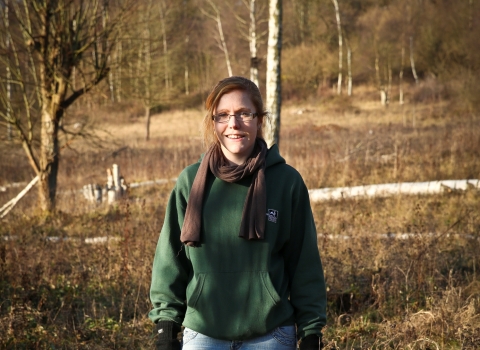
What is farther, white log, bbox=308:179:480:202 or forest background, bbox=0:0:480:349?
→ white log, bbox=308:179:480:202

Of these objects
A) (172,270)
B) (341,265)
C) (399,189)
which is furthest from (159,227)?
(172,270)

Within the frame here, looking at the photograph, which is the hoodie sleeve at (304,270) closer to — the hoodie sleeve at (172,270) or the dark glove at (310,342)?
the dark glove at (310,342)

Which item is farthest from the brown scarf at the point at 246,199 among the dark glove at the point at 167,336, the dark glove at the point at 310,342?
the dark glove at the point at 310,342

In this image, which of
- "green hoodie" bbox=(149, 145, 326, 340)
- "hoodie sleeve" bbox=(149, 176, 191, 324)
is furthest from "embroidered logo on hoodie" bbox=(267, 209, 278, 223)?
"hoodie sleeve" bbox=(149, 176, 191, 324)

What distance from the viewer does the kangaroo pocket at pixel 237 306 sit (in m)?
2.22

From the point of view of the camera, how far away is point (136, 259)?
5.86 m

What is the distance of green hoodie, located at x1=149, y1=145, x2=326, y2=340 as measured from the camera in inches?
88.1

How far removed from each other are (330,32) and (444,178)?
Result: 107 ft

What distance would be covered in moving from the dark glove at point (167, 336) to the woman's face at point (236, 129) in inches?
29.5

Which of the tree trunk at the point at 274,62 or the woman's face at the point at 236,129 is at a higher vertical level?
the tree trunk at the point at 274,62

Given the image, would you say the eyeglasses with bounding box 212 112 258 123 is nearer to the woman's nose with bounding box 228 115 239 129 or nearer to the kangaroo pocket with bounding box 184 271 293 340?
the woman's nose with bounding box 228 115 239 129

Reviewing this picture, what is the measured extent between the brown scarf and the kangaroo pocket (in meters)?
0.18

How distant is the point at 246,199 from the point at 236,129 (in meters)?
0.31

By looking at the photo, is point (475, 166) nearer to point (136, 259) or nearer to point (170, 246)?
point (136, 259)
